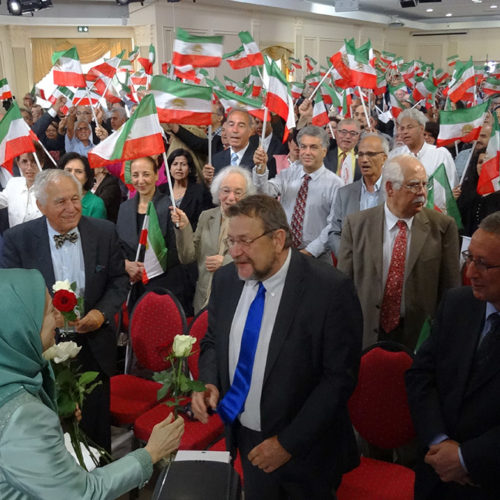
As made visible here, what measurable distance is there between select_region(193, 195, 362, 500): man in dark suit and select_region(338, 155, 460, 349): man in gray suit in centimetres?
99

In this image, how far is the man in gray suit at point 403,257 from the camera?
9.82 feet

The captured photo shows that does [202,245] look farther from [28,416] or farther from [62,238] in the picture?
[28,416]

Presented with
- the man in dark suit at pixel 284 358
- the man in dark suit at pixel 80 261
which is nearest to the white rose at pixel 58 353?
the man in dark suit at pixel 284 358

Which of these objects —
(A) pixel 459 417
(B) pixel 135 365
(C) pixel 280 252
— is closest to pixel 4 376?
(C) pixel 280 252

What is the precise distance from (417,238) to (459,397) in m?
1.22

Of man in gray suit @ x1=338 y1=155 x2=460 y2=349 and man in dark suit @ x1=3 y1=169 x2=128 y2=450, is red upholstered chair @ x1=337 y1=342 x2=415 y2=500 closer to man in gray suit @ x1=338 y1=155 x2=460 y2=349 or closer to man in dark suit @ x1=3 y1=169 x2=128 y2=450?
man in gray suit @ x1=338 y1=155 x2=460 y2=349

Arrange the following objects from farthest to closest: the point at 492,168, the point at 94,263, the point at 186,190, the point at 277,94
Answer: the point at 277,94
the point at 186,190
the point at 492,168
the point at 94,263

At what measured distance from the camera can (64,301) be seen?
230 centimetres

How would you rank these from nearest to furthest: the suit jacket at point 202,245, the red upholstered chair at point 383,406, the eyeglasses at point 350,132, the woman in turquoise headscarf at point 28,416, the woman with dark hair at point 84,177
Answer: the woman in turquoise headscarf at point 28,416
the red upholstered chair at point 383,406
the suit jacket at point 202,245
the woman with dark hair at point 84,177
the eyeglasses at point 350,132

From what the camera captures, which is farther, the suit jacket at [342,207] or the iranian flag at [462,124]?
the iranian flag at [462,124]

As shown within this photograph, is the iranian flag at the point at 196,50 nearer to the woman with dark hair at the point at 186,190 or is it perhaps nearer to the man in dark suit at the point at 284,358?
the woman with dark hair at the point at 186,190

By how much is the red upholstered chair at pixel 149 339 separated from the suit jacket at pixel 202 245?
0.39 metres

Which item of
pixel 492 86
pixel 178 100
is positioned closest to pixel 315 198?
pixel 178 100

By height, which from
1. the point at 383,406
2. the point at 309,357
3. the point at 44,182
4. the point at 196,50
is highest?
the point at 196,50
